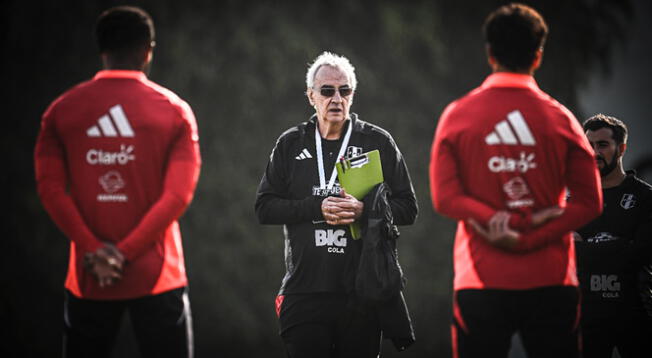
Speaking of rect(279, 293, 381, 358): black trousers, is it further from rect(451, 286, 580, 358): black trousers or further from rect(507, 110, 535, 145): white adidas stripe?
rect(507, 110, 535, 145): white adidas stripe

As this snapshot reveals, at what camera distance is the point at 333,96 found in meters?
4.44

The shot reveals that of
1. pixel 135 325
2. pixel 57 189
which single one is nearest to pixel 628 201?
pixel 135 325

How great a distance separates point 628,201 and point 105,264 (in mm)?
3043

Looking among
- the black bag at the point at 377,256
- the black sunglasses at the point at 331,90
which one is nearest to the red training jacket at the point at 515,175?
the black bag at the point at 377,256

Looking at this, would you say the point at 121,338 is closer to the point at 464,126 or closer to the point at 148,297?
the point at 148,297

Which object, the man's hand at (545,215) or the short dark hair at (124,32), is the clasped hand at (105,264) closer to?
the short dark hair at (124,32)

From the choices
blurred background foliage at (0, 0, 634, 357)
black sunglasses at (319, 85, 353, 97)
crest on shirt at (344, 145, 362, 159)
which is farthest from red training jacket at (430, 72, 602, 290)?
blurred background foliage at (0, 0, 634, 357)

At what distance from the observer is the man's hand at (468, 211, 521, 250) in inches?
124

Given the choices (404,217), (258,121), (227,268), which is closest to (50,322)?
(227,268)

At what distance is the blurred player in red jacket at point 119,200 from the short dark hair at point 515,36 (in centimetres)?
134

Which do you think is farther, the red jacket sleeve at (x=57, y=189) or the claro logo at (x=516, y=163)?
the red jacket sleeve at (x=57, y=189)

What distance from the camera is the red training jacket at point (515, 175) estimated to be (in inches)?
126

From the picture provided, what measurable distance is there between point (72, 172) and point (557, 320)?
2.08m

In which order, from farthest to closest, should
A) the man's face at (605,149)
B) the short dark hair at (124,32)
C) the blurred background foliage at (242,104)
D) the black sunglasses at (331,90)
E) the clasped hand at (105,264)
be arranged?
the blurred background foliage at (242,104), the man's face at (605,149), the black sunglasses at (331,90), the short dark hair at (124,32), the clasped hand at (105,264)
